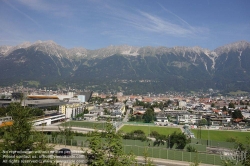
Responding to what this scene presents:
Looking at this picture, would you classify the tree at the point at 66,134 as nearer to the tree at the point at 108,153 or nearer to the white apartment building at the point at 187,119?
the tree at the point at 108,153

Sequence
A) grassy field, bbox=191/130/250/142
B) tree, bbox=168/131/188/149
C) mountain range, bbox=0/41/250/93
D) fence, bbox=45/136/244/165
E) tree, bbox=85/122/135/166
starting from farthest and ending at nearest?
mountain range, bbox=0/41/250/93 → grassy field, bbox=191/130/250/142 → tree, bbox=168/131/188/149 → fence, bbox=45/136/244/165 → tree, bbox=85/122/135/166

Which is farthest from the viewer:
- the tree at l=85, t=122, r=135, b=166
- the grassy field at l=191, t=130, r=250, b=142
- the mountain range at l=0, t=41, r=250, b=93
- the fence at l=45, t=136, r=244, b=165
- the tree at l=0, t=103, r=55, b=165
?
the mountain range at l=0, t=41, r=250, b=93

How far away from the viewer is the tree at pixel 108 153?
5.98 m

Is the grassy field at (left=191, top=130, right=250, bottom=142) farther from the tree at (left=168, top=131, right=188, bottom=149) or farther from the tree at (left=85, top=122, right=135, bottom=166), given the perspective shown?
the tree at (left=85, top=122, right=135, bottom=166)

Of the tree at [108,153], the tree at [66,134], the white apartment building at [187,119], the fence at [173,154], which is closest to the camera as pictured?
the tree at [108,153]

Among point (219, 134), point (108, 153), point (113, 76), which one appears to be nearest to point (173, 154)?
point (108, 153)

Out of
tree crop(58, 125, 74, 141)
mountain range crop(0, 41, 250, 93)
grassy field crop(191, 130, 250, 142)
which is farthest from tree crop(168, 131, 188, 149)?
mountain range crop(0, 41, 250, 93)

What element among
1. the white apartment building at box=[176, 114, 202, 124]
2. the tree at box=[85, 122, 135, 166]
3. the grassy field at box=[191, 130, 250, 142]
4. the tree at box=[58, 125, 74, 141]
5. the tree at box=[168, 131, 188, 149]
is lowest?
the grassy field at box=[191, 130, 250, 142]

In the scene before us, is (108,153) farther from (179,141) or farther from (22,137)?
(179,141)

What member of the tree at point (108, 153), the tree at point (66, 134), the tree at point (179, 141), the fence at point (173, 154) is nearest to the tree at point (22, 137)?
the tree at point (108, 153)

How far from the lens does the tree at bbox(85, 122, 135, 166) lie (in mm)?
5984

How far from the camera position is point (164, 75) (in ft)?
623

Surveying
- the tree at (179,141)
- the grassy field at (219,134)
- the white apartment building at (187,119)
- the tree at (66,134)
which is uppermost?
the tree at (66,134)

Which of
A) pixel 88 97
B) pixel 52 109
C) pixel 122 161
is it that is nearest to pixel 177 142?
pixel 122 161
